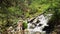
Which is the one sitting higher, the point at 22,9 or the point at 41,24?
the point at 22,9

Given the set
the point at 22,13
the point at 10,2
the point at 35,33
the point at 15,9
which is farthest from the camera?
the point at 22,13

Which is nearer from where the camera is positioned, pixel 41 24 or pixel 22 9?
pixel 41 24

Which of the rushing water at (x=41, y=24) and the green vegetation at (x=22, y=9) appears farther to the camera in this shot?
the rushing water at (x=41, y=24)

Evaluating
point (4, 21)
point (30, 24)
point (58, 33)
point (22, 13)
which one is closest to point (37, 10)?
point (22, 13)

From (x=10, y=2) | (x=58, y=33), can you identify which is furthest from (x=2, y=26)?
(x=58, y=33)

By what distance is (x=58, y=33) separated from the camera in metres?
8.82

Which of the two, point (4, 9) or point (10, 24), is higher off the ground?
point (4, 9)

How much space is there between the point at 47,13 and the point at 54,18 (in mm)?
1158

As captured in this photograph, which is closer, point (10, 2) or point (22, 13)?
point (10, 2)

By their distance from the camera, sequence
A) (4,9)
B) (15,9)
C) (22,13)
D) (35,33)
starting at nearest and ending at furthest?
(35,33) → (4,9) → (15,9) → (22,13)

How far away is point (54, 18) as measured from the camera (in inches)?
385

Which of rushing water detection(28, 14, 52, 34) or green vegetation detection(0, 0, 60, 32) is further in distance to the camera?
rushing water detection(28, 14, 52, 34)

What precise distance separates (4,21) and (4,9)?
0.59 m

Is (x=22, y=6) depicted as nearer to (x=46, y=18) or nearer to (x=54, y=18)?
(x=46, y=18)
